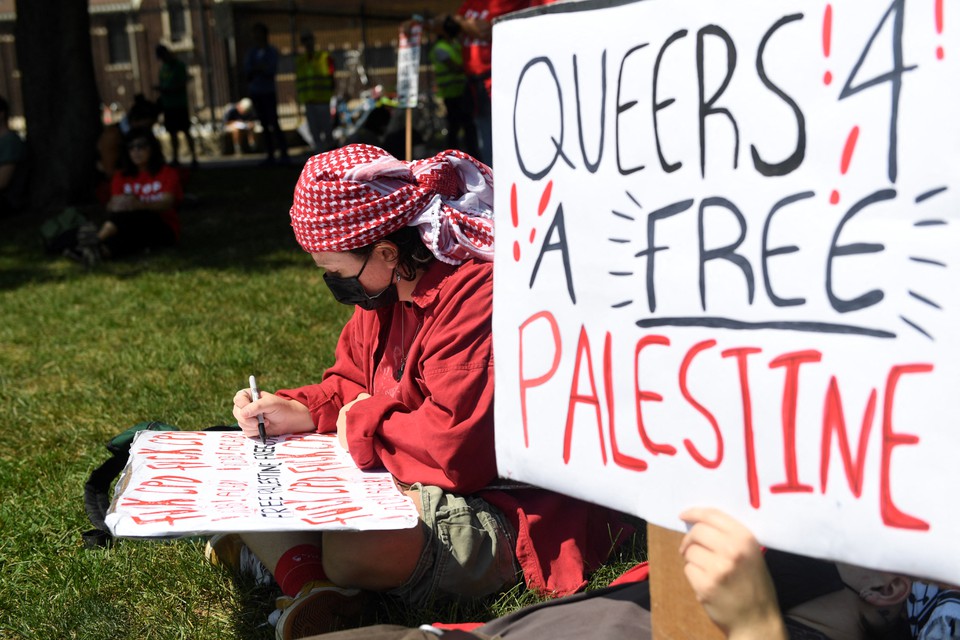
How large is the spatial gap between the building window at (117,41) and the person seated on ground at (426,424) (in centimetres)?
3390

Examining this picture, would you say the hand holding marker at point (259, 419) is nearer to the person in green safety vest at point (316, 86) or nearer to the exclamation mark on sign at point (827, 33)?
the exclamation mark on sign at point (827, 33)

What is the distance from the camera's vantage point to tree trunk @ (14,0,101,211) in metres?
9.78

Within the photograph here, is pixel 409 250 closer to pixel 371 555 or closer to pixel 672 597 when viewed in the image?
pixel 371 555

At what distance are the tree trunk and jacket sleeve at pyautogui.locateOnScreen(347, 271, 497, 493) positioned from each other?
8.60m

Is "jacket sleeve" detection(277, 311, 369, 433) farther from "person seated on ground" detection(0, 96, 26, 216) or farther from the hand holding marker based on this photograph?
"person seated on ground" detection(0, 96, 26, 216)

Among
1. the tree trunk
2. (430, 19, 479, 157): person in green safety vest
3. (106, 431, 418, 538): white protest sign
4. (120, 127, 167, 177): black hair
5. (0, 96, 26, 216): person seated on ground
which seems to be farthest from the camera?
(430, 19, 479, 157): person in green safety vest

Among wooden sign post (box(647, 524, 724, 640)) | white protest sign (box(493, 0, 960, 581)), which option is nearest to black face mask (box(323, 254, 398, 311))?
white protest sign (box(493, 0, 960, 581))

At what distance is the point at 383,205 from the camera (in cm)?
227

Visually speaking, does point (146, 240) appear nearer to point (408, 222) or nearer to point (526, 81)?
point (408, 222)

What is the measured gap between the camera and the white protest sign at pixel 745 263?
118 centimetres

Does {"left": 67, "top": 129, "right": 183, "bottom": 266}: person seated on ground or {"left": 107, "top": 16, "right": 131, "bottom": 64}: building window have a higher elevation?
{"left": 107, "top": 16, "right": 131, "bottom": 64}: building window

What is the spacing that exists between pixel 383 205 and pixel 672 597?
1.13 m

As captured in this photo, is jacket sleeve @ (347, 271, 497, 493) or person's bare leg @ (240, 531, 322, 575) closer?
jacket sleeve @ (347, 271, 497, 493)

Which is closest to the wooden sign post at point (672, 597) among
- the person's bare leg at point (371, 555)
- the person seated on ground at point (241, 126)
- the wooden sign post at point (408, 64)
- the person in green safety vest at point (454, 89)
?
the person's bare leg at point (371, 555)
